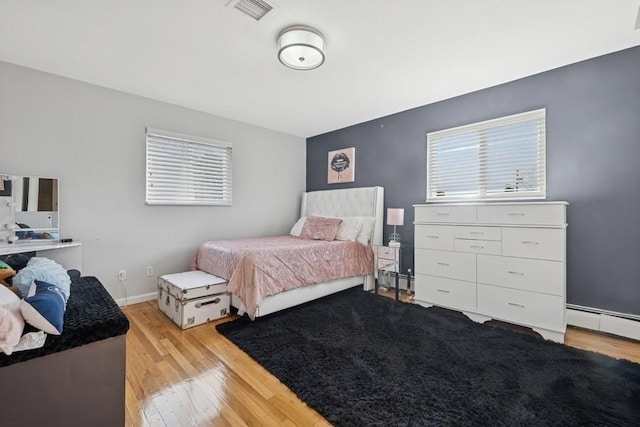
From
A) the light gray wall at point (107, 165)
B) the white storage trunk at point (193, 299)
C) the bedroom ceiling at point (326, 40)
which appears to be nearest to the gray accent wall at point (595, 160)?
the bedroom ceiling at point (326, 40)

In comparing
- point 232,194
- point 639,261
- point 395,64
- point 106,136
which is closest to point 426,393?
point 639,261

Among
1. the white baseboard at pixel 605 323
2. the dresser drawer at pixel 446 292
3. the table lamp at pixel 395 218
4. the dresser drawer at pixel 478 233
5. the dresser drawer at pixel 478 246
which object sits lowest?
the white baseboard at pixel 605 323

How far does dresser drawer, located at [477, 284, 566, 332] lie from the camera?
2262 millimetres

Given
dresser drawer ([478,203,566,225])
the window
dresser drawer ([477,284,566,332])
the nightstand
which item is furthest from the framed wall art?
dresser drawer ([477,284,566,332])

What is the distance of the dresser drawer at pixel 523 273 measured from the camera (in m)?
2.27

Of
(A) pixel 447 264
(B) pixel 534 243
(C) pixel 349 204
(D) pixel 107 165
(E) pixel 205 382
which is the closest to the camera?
(E) pixel 205 382

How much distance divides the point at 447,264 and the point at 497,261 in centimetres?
45

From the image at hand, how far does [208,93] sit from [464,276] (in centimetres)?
332

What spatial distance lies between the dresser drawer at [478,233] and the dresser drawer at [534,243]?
0.18ft

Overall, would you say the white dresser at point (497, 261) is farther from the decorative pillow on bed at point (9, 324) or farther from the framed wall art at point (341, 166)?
the decorative pillow on bed at point (9, 324)

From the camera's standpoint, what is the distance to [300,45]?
2061 mm

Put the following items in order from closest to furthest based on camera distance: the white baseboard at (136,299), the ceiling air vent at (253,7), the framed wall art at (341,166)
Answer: the ceiling air vent at (253,7) → the white baseboard at (136,299) → the framed wall art at (341,166)

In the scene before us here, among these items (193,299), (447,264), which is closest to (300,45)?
(193,299)

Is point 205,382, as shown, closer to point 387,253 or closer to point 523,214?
point 387,253
